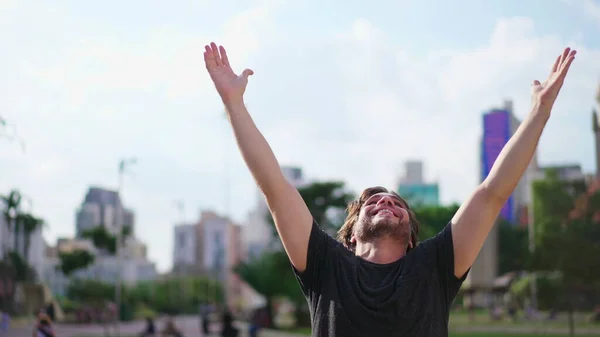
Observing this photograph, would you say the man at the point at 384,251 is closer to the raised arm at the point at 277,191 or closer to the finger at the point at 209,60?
the raised arm at the point at 277,191

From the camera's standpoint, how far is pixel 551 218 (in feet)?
184

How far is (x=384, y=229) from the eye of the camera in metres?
3.44

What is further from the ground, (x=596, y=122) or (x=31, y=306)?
(x=596, y=122)

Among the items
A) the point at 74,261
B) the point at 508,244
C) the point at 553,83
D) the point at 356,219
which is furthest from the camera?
the point at 508,244

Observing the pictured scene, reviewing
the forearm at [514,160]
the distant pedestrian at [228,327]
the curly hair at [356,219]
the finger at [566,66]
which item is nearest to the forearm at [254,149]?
the curly hair at [356,219]

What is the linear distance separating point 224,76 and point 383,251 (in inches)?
36.2

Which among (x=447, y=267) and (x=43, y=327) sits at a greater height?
(x=447, y=267)

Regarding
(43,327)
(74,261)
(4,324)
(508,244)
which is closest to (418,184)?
(508,244)

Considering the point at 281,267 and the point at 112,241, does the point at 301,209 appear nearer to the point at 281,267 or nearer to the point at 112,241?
the point at 281,267

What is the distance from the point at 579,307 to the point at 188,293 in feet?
247

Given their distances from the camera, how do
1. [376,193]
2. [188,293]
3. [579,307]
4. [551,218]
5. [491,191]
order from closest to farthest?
[491,191] → [376,193] → [579,307] → [551,218] → [188,293]

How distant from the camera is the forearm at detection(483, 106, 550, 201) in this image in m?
3.37

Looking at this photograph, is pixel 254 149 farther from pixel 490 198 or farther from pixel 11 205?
pixel 11 205

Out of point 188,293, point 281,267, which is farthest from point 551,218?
point 188,293
